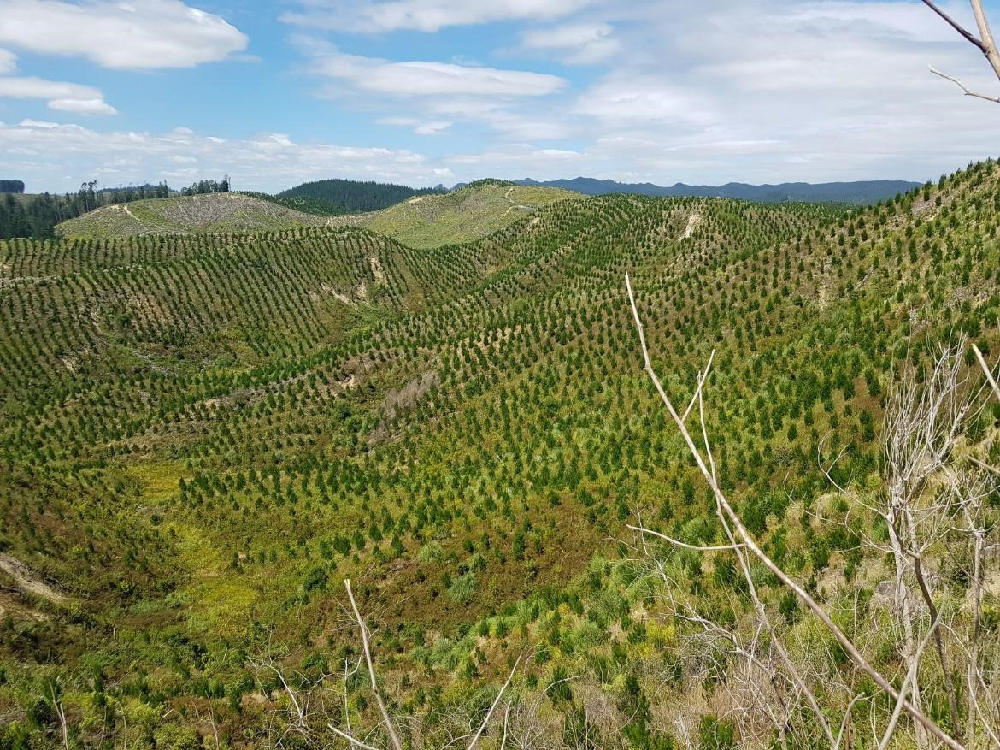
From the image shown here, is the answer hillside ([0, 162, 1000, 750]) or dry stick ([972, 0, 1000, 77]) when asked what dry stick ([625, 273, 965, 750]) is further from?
dry stick ([972, 0, 1000, 77])

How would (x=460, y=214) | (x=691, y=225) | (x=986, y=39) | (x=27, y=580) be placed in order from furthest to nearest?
1. (x=460, y=214)
2. (x=691, y=225)
3. (x=27, y=580)
4. (x=986, y=39)

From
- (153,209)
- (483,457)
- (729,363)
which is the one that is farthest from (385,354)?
(153,209)

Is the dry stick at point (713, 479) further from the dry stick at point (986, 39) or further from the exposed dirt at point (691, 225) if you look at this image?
the exposed dirt at point (691, 225)

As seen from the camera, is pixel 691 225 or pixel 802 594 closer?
pixel 802 594

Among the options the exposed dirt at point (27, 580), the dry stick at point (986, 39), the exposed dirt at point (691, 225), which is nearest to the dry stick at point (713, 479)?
the dry stick at point (986, 39)

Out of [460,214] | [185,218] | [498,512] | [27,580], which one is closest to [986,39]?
[498,512]

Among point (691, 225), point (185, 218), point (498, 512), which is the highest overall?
point (185, 218)

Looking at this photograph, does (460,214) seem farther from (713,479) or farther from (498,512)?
(713,479)
